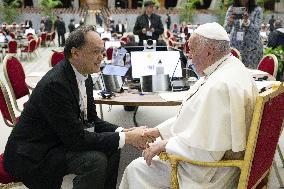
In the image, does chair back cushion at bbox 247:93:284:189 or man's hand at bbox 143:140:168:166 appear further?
man's hand at bbox 143:140:168:166

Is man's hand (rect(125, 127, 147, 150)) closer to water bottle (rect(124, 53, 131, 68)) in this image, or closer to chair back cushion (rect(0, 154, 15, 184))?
chair back cushion (rect(0, 154, 15, 184))

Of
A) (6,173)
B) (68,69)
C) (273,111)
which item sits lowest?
(6,173)

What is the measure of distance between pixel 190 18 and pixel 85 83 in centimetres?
2049

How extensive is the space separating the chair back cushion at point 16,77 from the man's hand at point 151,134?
1699mm

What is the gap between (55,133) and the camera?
2250mm

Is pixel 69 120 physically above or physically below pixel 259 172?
above

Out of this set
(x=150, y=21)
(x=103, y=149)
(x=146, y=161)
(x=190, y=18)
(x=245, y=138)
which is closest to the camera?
(x=245, y=138)

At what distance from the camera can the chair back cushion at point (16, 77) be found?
3650 millimetres

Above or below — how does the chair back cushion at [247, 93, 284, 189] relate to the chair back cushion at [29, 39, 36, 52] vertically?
above

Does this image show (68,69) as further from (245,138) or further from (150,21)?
(150,21)

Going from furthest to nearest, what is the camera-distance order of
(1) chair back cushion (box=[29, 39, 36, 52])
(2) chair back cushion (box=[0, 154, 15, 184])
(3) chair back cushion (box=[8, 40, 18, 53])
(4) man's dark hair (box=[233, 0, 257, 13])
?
1. (1) chair back cushion (box=[29, 39, 36, 52])
2. (3) chair back cushion (box=[8, 40, 18, 53])
3. (4) man's dark hair (box=[233, 0, 257, 13])
4. (2) chair back cushion (box=[0, 154, 15, 184])

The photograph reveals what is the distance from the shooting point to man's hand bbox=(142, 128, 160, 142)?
7.99 ft

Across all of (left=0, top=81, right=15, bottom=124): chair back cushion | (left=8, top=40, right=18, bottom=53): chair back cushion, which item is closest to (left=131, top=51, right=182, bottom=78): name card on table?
(left=0, top=81, right=15, bottom=124): chair back cushion

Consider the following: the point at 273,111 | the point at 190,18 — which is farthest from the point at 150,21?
the point at 190,18
